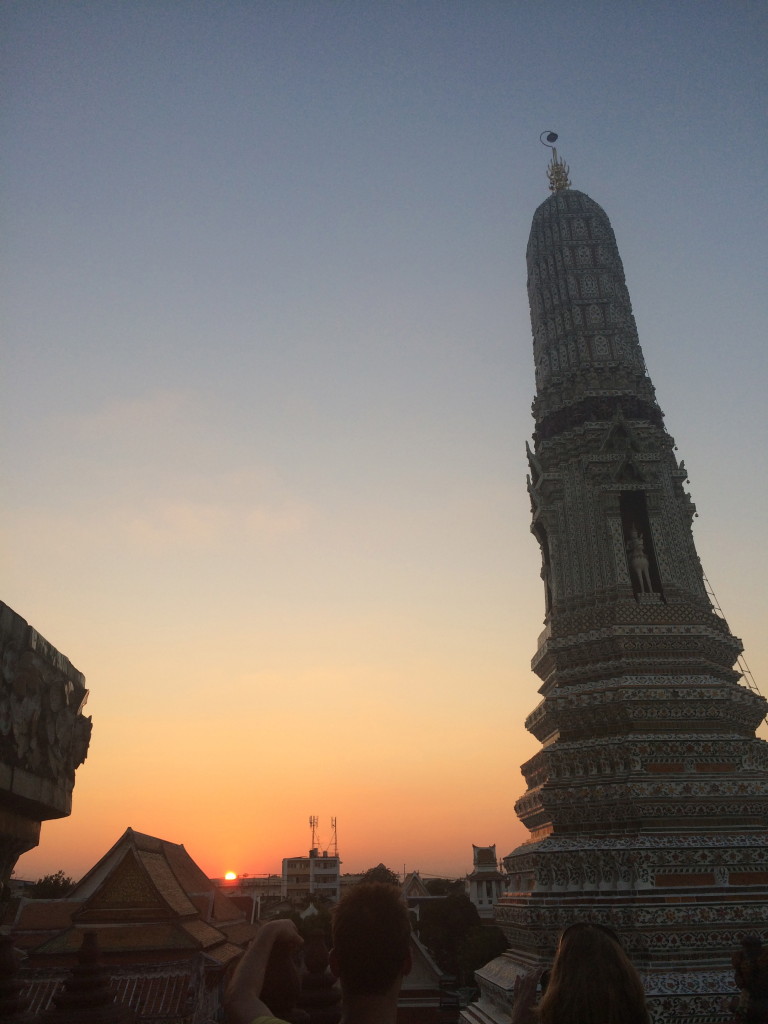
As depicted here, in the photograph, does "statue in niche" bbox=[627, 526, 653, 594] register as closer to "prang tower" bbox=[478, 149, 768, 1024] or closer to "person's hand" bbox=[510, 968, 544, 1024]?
"prang tower" bbox=[478, 149, 768, 1024]

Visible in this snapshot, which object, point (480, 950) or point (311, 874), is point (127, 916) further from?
point (311, 874)

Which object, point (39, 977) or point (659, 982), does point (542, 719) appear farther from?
point (39, 977)

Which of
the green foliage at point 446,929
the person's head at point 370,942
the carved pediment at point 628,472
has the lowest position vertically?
the green foliage at point 446,929

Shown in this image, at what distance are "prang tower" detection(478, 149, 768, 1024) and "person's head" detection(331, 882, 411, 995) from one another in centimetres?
1034

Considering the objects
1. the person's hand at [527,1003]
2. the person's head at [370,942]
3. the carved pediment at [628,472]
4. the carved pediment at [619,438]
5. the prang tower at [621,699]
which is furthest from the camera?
the carved pediment at [619,438]

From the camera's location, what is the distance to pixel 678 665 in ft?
47.6

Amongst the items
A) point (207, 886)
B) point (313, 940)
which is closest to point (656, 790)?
point (313, 940)

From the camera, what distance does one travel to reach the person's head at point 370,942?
2.51 meters

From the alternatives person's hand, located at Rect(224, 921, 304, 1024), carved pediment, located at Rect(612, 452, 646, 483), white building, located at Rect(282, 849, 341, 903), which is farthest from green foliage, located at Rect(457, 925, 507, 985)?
white building, located at Rect(282, 849, 341, 903)

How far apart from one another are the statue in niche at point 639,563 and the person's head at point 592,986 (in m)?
14.0

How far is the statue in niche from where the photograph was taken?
1588 cm

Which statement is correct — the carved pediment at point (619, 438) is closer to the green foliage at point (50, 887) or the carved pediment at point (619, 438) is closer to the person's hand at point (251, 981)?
the person's hand at point (251, 981)

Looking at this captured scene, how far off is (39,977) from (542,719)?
10673 mm

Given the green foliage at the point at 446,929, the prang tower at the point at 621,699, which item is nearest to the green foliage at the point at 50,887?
the green foliage at the point at 446,929
